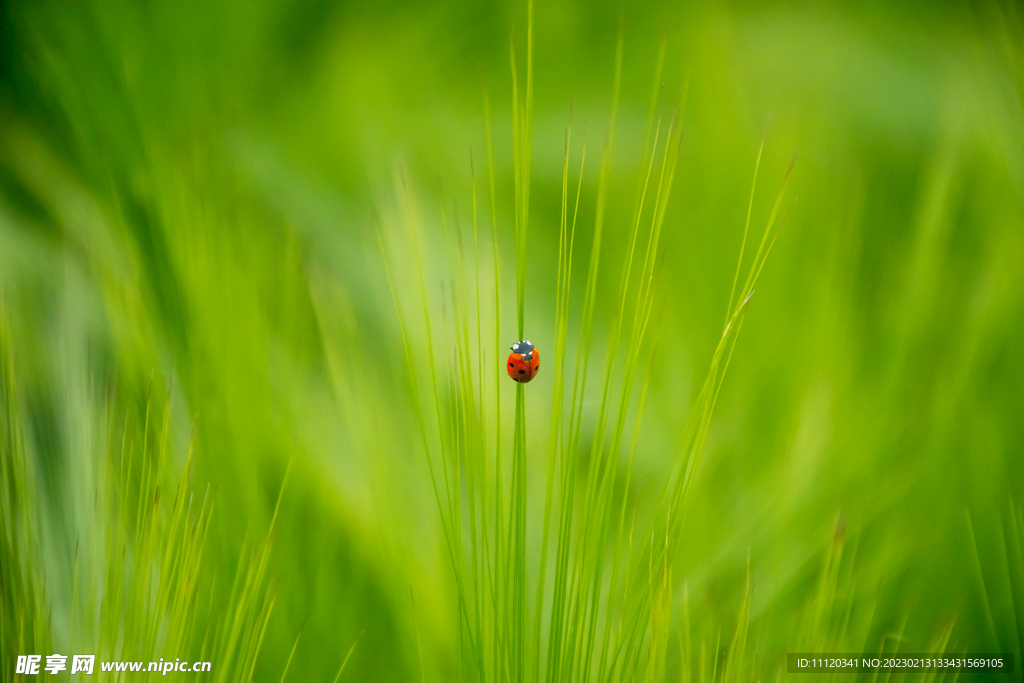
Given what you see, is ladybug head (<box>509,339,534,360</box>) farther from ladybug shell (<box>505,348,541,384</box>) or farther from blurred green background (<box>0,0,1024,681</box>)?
blurred green background (<box>0,0,1024,681</box>)

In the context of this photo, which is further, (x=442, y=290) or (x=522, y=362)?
(x=442, y=290)

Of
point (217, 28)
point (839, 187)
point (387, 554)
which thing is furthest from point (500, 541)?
point (217, 28)

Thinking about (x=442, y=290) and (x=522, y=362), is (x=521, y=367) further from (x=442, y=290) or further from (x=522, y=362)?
(x=442, y=290)

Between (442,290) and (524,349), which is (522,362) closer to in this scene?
(524,349)

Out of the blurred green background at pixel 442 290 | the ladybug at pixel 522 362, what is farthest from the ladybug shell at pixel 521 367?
the blurred green background at pixel 442 290

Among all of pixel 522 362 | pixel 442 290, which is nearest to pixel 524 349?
pixel 522 362

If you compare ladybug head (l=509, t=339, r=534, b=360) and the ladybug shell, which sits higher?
ladybug head (l=509, t=339, r=534, b=360)

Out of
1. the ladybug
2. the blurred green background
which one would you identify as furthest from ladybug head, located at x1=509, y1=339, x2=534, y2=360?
the blurred green background

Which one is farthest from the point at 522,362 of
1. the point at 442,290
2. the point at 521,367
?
the point at 442,290
